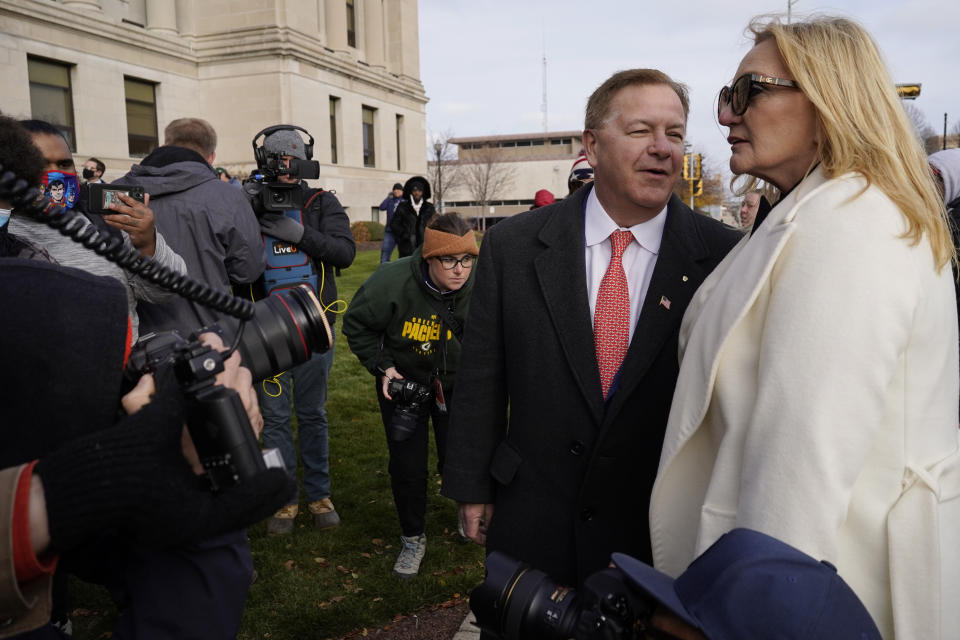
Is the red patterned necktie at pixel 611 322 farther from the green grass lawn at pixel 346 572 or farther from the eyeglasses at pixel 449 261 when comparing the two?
the green grass lawn at pixel 346 572

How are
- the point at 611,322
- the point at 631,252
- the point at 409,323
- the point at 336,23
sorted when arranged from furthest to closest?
the point at 336,23
the point at 409,323
the point at 631,252
the point at 611,322

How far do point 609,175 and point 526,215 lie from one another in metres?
0.40

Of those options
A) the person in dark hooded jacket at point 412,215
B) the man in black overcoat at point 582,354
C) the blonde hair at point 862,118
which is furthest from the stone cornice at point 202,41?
the blonde hair at point 862,118

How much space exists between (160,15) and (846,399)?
1276 inches

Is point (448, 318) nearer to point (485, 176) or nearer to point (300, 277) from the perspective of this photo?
point (300, 277)

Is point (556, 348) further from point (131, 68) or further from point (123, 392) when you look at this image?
point (131, 68)

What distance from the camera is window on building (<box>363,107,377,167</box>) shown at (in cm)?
3712

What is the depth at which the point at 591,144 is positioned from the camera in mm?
2961

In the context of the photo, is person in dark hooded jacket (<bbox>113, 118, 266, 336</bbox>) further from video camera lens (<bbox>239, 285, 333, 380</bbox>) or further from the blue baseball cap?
the blue baseball cap

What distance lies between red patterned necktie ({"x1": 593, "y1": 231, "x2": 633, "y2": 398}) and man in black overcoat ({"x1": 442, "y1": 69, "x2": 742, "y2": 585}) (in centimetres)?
4

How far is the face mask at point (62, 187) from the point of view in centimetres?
316

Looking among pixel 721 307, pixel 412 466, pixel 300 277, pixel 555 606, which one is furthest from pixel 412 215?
pixel 555 606

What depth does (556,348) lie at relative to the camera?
2676 millimetres

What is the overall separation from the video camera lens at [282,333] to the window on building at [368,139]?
121 feet
